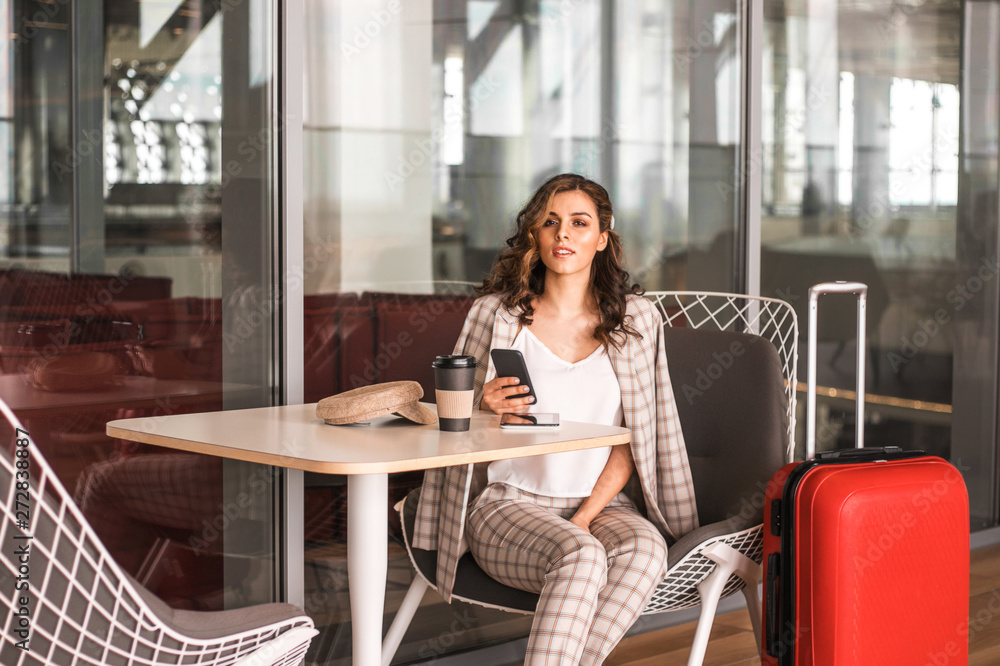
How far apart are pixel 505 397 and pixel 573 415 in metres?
0.26

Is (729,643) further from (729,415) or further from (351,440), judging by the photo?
(351,440)

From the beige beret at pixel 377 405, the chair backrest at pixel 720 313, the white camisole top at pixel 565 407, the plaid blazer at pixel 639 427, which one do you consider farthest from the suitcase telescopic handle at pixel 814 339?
the beige beret at pixel 377 405

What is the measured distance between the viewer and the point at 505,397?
2.00 meters

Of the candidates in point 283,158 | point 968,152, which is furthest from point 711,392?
point 968,152

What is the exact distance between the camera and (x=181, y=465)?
228cm

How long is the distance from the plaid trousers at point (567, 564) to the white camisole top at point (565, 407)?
3 cm

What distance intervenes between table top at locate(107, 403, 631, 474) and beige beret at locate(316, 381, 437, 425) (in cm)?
2

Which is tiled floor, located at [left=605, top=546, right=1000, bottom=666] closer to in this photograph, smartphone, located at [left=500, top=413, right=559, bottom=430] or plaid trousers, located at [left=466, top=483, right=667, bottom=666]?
plaid trousers, located at [left=466, top=483, right=667, bottom=666]

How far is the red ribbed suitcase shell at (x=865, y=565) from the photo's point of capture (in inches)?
78.7

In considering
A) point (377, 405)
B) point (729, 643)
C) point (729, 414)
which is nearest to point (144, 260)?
point (377, 405)

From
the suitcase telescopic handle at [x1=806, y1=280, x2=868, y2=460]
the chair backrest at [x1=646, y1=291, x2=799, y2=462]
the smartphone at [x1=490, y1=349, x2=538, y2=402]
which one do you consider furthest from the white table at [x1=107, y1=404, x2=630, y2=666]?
the chair backrest at [x1=646, y1=291, x2=799, y2=462]

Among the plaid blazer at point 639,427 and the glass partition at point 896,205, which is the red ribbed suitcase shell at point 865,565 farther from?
the glass partition at point 896,205

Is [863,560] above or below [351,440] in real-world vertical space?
below

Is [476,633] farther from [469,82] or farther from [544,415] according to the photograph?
[469,82]
